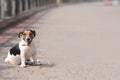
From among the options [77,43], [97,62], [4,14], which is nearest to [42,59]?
[97,62]

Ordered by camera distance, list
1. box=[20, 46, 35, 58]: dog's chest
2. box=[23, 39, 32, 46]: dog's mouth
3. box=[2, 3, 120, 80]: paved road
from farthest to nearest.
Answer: box=[20, 46, 35, 58]: dog's chest, box=[23, 39, 32, 46]: dog's mouth, box=[2, 3, 120, 80]: paved road

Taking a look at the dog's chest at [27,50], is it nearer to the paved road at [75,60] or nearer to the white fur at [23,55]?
the white fur at [23,55]

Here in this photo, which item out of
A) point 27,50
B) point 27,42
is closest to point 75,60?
point 27,50

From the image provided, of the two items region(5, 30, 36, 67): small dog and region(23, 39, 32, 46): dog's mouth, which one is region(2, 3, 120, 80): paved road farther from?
region(23, 39, 32, 46): dog's mouth

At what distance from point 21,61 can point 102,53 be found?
318 centimetres

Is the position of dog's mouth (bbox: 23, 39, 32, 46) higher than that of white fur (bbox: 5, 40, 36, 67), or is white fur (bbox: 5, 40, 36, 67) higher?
dog's mouth (bbox: 23, 39, 32, 46)

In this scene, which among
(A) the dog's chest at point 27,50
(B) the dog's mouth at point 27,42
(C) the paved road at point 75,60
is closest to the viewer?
(C) the paved road at point 75,60

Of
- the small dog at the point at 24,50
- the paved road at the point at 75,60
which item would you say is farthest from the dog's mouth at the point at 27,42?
the paved road at the point at 75,60

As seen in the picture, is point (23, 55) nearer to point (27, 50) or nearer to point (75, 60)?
point (27, 50)

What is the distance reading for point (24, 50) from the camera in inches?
384

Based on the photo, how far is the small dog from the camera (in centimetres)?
960

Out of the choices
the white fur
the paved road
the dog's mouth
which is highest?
A: the dog's mouth

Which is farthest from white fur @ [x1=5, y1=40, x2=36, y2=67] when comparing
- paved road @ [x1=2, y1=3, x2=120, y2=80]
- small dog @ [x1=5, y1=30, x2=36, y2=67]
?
paved road @ [x1=2, y1=3, x2=120, y2=80]

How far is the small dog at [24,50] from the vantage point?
9600 millimetres
